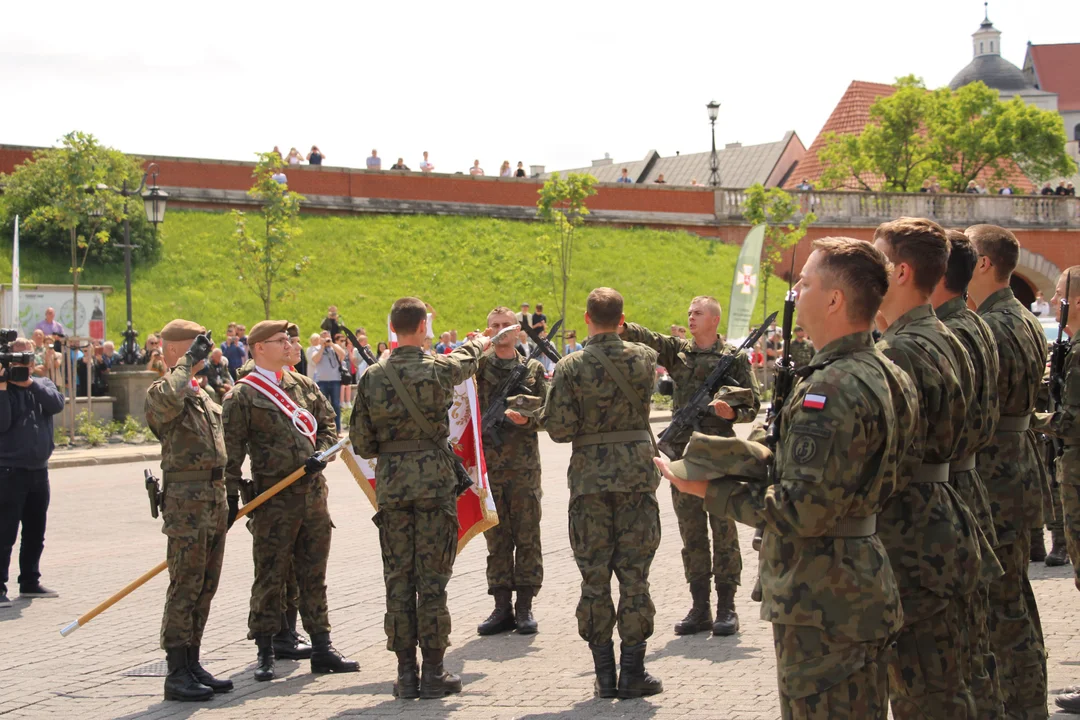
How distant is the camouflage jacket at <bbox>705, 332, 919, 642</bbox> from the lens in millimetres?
4047

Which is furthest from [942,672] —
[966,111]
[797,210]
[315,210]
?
[966,111]

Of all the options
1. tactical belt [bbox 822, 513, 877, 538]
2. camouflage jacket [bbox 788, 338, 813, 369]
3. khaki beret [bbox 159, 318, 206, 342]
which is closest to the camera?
tactical belt [bbox 822, 513, 877, 538]

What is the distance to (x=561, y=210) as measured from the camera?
40.6 meters

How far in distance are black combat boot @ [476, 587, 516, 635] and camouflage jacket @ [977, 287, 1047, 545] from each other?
144 inches

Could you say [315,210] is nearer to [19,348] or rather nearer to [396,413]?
[19,348]

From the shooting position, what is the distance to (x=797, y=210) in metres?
46.8

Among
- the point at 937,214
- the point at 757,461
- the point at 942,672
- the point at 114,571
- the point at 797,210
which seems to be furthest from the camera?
the point at 937,214

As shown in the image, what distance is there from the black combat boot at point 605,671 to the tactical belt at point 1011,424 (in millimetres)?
2493

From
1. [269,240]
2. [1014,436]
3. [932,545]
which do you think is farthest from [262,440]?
[269,240]

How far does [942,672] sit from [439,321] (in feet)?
109

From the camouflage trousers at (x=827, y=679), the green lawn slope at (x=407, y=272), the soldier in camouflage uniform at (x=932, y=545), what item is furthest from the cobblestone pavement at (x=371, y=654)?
the green lawn slope at (x=407, y=272)

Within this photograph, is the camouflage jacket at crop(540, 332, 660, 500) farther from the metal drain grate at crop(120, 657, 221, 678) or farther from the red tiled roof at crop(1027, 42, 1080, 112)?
the red tiled roof at crop(1027, 42, 1080, 112)

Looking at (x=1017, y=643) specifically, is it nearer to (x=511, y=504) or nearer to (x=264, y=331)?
Answer: (x=511, y=504)

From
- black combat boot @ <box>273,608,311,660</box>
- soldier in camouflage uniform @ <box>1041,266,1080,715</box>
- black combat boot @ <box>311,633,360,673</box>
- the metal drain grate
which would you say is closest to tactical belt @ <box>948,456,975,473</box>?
soldier in camouflage uniform @ <box>1041,266,1080,715</box>
